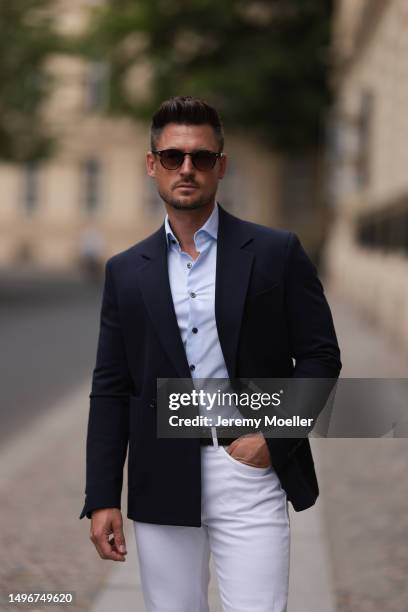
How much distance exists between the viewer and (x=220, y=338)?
2.58 meters

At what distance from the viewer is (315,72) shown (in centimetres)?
3603

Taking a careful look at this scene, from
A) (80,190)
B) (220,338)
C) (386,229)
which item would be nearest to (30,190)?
(80,190)

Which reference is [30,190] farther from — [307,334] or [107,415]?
[307,334]

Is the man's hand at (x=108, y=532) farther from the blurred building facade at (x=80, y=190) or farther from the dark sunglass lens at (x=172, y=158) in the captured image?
the blurred building facade at (x=80, y=190)

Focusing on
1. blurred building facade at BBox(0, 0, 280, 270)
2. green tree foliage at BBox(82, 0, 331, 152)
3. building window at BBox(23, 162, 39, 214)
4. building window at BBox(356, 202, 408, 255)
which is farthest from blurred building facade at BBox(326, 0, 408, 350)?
building window at BBox(23, 162, 39, 214)

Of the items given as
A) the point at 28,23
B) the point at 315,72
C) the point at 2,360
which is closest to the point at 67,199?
the point at 315,72

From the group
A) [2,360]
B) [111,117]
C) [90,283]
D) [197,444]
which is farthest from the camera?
[111,117]

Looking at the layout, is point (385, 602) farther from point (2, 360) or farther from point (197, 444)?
point (2, 360)

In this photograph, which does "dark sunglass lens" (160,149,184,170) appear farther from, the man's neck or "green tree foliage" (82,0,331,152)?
"green tree foliage" (82,0,331,152)

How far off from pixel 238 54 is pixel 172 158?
34304 millimetres

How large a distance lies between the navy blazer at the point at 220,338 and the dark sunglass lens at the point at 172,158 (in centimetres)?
18

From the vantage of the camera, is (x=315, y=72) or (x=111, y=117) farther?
(x=111, y=117)

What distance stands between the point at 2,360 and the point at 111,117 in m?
27.7

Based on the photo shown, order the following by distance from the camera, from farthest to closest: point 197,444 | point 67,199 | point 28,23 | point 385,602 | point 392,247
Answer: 1. point 67,199
2. point 28,23
3. point 392,247
4. point 385,602
5. point 197,444
